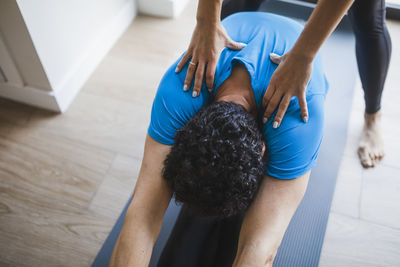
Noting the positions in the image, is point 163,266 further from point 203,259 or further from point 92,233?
point 92,233

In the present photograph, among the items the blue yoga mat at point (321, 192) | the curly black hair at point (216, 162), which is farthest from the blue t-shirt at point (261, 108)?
the blue yoga mat at point (321, 192)

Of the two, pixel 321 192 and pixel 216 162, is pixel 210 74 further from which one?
pixel 321 192

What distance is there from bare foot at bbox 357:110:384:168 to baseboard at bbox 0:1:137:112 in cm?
145

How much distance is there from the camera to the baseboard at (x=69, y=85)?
1435 millimetres

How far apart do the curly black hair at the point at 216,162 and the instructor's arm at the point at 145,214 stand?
108 mm

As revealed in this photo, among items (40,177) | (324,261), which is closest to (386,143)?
(324,261)

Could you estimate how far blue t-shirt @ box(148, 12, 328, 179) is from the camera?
0.79 m

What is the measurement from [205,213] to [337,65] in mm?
1264

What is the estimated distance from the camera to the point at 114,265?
773 millimetres

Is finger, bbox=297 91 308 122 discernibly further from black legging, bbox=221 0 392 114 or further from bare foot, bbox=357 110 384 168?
bare foot, bbox=357 110 384 168

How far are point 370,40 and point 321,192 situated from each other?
2.05 ft

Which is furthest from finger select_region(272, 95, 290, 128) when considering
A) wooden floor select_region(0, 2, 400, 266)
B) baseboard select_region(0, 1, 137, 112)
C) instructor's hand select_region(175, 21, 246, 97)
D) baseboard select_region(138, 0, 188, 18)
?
baseboard select_region(138, 0, 188, 18)

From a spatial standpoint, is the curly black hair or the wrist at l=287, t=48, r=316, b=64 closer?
the curly black hair

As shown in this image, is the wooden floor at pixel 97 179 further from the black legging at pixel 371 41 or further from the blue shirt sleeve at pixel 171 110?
the blue shirt sleeve at pixel 171 110
